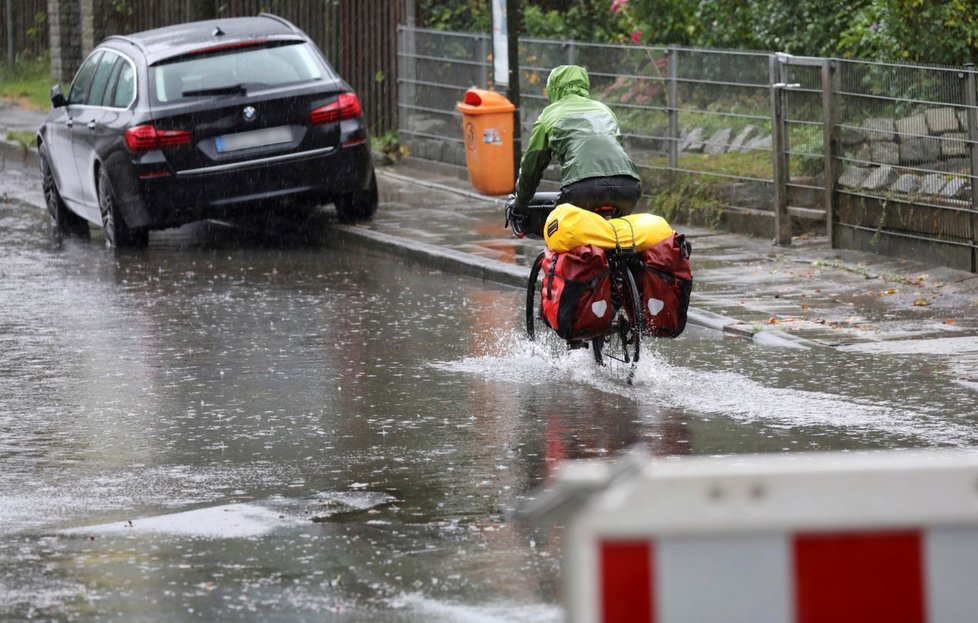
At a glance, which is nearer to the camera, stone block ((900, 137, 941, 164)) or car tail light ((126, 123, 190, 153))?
stone block ((900, 137, 941, 164))

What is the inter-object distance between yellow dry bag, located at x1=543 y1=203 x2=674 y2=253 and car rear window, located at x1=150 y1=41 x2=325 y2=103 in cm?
653

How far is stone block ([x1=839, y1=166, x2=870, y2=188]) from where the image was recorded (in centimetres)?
1351

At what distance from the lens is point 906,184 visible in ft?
42.7

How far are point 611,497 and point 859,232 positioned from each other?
11301 mm

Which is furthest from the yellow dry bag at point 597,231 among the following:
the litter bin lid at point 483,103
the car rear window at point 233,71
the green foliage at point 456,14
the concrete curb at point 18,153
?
the concrete curb at point 18,153

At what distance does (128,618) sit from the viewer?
17.0 feet

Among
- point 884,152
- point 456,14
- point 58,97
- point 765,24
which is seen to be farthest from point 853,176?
point 456,14

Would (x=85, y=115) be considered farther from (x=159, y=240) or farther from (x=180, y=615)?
(x=180, y=615)

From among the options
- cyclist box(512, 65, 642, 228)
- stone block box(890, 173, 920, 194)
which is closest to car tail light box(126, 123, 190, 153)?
cyclist box(512, 65, 642, 228)

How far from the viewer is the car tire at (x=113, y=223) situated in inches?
605

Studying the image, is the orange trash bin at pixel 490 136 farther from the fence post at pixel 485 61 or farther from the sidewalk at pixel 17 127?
the sidewalk at pixel 17 127

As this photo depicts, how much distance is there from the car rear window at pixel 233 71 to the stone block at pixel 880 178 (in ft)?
15.7

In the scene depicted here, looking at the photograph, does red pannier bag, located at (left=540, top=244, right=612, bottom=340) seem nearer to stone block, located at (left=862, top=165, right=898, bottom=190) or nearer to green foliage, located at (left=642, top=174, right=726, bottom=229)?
stone block, located at (left=862, top=165, right=898, bottom=190)

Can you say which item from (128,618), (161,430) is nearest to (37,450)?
(161,430)
